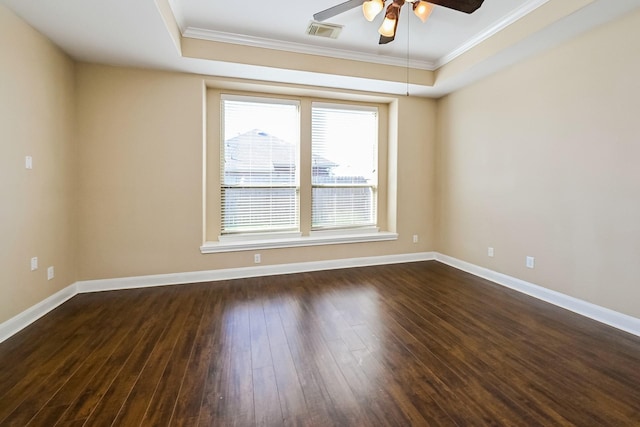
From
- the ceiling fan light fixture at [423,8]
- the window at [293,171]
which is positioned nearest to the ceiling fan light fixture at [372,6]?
the ceiling fan light fixture at [423,8]

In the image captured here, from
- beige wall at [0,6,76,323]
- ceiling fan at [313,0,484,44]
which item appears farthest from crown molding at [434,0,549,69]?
beige wall at [0,6,76,323]

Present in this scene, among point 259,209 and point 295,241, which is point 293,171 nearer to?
point 259,209

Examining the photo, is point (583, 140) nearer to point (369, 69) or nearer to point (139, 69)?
point (369, 69)

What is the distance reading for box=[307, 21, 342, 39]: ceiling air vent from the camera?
3.05 m

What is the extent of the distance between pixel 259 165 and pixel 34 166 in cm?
234

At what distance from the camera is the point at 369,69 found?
3.81 m

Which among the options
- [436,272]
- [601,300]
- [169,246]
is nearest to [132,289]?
[169,246]

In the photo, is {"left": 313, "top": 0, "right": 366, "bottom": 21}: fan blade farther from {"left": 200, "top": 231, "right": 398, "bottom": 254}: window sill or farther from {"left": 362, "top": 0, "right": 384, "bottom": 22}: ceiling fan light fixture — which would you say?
{"left": 200, "top": 231, "right": 398, "bottom": 254}: window sill

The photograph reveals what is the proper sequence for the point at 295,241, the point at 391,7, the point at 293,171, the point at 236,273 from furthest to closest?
the point at 293,171, the point at 295,241, the point at 236,273, the point at 391,7

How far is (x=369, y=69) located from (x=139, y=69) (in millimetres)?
2811

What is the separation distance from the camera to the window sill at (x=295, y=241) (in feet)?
12.4

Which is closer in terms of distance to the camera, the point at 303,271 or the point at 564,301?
the point at 564,301

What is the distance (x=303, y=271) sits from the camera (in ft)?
13.6

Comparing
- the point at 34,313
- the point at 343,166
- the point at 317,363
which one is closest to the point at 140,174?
the point at 34,313
